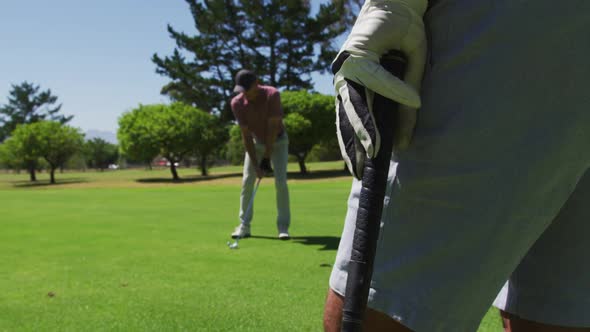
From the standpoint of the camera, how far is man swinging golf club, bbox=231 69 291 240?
667cm

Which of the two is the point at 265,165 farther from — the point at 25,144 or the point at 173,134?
the point at 25,144

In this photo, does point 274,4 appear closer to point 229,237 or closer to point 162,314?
point 229,237

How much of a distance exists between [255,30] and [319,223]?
34.2 metres

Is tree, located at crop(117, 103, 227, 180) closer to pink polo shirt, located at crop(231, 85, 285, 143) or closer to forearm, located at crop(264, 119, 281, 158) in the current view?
pink polo shirt, located at crop(231, 85, 285, 143)

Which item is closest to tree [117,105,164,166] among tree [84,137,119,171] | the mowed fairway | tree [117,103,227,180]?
tree [117,103,227,180]

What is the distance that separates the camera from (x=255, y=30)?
40438 mm

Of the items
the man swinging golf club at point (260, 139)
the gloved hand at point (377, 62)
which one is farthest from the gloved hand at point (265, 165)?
the gloved hand at point (377, 62)

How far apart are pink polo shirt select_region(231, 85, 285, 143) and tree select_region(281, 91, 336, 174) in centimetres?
2649

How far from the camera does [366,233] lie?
3.93ft

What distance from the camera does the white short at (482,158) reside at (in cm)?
118

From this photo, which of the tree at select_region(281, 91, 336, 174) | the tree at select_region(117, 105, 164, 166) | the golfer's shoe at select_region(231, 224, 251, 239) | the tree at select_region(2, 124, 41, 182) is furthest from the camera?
the tree at select_region(2, 124, 41, 182)

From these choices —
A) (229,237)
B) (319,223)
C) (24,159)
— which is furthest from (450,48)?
(24,159)

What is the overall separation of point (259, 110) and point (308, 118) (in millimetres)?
27983

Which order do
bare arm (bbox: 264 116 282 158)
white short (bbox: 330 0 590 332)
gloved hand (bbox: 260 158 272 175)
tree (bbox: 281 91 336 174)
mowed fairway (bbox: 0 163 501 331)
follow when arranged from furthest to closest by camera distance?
tree (bbox: 281 91 336 174)
gloved hand (bbox: 260 158 272 175)
bare arm (bbox: 264 116 282 158)
mowed fairway (bbox: 0 163 501 331)
white short (bbox: 330 0 590 332)
